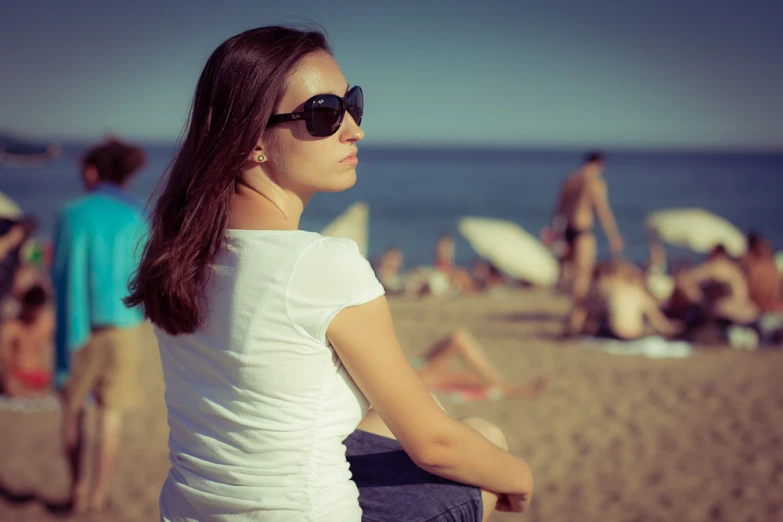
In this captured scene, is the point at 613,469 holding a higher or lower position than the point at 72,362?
lower

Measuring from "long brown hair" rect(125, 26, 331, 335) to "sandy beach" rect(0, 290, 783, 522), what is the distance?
2805mm

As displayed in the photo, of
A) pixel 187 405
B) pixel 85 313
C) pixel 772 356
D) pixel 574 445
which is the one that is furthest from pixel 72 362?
pixel 772 356

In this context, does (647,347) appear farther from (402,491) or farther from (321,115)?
(321,115)

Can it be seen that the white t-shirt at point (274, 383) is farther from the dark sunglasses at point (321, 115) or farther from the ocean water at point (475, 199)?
the ocean water at point (475, 199)

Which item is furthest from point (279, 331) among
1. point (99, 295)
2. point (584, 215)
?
point (584, 215)

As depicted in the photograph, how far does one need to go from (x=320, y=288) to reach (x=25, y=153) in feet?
15.8

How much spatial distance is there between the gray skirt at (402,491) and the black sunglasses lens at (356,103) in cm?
74

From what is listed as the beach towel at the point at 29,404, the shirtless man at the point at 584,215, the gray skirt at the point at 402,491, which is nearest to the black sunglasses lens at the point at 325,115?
the gray skirt at the point at 402,491

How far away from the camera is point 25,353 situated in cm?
591

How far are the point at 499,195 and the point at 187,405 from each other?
153ft

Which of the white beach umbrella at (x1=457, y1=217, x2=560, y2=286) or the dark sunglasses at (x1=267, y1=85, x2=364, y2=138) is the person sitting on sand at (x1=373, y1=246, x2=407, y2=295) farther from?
the dark sunglasses at (x1=267, y1=85, x2=364, y2=138)

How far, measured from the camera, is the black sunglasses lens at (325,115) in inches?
54.4

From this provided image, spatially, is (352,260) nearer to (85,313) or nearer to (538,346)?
(85,313)

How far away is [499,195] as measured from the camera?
47.0 meters
